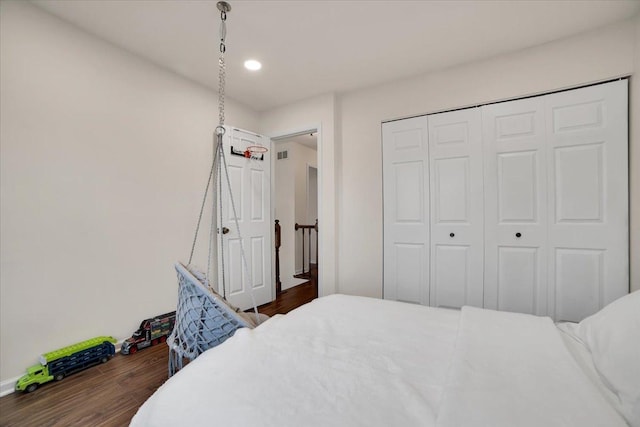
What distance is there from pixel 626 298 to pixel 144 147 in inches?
129

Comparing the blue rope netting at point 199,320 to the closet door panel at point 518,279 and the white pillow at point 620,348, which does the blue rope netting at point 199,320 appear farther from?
the closet door panel at point 518,279

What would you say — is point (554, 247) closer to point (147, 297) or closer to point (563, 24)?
point (563, 24)

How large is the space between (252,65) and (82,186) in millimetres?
1777

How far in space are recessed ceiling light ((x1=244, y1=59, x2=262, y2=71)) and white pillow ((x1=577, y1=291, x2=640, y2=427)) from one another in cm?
291

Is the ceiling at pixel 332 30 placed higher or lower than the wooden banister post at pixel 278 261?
higher

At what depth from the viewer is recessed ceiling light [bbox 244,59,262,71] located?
2.53 meters

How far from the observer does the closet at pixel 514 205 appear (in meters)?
2.06

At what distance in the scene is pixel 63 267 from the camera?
6.55ft

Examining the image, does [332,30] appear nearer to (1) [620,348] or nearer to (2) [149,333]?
(1) [620,348]

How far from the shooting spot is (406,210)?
2.83 metres

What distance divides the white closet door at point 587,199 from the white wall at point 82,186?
3.38 meters

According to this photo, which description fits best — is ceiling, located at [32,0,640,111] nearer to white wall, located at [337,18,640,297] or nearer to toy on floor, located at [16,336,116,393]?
white wall, located at [337,18,640,297]

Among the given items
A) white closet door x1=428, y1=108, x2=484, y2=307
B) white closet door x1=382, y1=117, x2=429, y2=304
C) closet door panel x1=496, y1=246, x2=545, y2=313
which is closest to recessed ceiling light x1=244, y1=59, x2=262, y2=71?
white closet door x1=382, y1=117, x2=429, y2=304

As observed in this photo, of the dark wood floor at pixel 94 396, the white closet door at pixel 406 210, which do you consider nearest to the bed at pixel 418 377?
the dark wood floor at pixel 94 396
